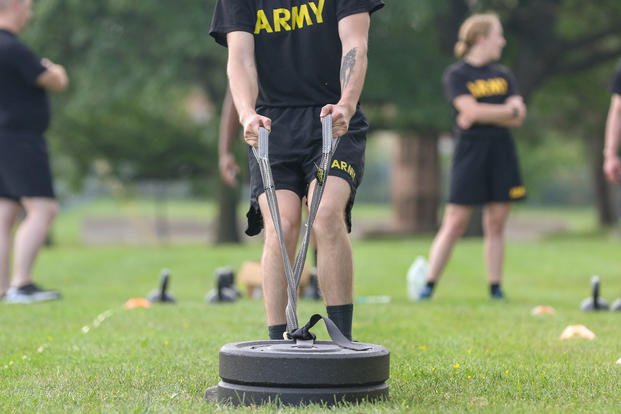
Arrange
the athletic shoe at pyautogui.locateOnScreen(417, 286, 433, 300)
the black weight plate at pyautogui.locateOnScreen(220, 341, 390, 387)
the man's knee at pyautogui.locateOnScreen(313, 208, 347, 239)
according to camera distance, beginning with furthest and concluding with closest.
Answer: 1. the athletic shoe at pyautogui.locateOnScreen(417, 286, 433, 300)
2. the man's knee at pyautogui.locateOnScreen(313, 208, 347, 239)
3. the black weight plate at pyautogui.locateOnScreen(220, 341, 390, 387)

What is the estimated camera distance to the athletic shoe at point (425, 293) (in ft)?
29.4

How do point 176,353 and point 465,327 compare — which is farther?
point 465,327

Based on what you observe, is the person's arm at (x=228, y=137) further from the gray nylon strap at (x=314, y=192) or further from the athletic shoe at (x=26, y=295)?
the athletic shoe at (x=26, y=295)

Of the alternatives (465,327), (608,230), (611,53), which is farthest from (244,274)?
(608,230)

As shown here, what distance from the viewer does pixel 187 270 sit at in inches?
564

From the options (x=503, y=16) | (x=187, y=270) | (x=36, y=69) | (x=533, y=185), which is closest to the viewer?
(x=36, y=69)

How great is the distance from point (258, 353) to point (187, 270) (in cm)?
1059

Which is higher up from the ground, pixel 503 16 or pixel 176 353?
pixel 503 16

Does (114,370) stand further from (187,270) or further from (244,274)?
(187,270)

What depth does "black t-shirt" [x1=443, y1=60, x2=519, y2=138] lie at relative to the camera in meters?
8.52

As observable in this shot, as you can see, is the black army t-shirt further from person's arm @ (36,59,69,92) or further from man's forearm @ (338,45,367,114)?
person's arm @ (36,59,69,92)

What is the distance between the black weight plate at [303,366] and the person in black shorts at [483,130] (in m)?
4.78

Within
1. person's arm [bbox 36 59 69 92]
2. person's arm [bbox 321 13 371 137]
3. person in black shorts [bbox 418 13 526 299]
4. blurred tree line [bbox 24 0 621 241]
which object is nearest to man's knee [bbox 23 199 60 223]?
person's arm [bbox 36 59 69 92]

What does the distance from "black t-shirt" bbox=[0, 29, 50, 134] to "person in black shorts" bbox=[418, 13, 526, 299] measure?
3211 mm
